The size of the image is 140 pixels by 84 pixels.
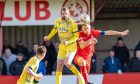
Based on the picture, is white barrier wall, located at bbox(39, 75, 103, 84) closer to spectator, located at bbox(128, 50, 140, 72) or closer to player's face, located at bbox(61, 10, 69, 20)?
Answer: spectator, located at bbox(128, 50, 140, 72)

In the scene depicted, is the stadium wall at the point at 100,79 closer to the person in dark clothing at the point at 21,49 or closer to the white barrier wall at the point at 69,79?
the white barrier wall at the point at 69,79

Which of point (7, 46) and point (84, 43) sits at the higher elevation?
point (84, 43)

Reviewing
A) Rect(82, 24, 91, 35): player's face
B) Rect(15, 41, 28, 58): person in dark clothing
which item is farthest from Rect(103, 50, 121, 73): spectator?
Rect(82, 24, 91, 35): player's face

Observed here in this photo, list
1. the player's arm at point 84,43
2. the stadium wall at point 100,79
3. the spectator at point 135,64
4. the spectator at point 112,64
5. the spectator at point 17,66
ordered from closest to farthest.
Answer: the player's arm at point 84,43 → the stadium wall at point 100,79 → the spectator at point 17,66 → the spectator at point 135,64 → the spectator at point 112,64

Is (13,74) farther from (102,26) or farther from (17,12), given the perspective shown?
(102,26)

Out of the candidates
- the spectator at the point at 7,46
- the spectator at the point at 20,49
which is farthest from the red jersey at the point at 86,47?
the spectator at the point at 7,46

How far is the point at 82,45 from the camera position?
15.1 metres

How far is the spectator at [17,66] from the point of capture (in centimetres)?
1873

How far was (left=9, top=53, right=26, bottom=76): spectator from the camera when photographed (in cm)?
1873

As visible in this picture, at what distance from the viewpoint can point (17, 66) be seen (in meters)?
18.8

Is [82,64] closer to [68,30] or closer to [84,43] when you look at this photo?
[84,43]

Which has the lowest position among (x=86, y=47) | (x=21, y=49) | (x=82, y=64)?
(x=82, y=64)

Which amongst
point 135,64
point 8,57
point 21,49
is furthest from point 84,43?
point 21,49

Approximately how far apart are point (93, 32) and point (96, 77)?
315 cm
